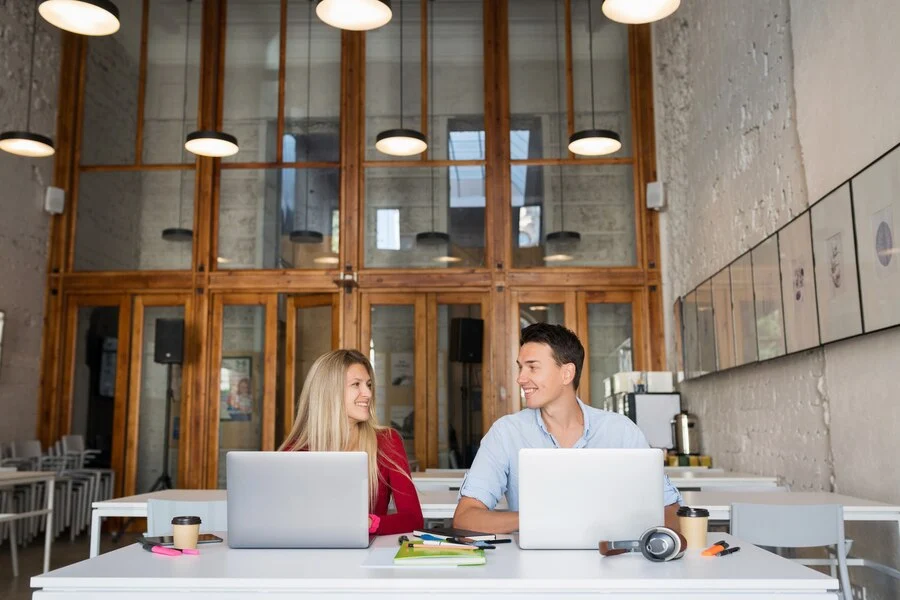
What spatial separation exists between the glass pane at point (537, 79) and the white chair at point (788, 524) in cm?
610

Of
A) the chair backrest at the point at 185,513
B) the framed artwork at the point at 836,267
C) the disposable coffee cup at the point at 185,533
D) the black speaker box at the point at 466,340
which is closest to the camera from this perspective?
the disposable coffee cup at the point at 185,533

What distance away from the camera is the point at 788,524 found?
3.06m

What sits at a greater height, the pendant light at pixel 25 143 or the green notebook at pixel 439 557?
the pendant light at pixel 25 143

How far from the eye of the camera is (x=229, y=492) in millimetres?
2205

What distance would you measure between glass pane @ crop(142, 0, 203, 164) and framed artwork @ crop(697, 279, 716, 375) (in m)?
5.53

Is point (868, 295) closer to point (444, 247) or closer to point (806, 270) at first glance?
point (806, 270)

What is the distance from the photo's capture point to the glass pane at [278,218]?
8.65 metres

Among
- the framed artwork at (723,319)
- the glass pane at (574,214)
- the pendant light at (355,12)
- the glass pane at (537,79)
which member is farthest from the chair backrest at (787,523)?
the glass pane at (537,79)

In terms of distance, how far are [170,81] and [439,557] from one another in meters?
8.31

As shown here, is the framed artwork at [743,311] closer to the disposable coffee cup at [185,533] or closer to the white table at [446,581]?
the white table at [446,581]

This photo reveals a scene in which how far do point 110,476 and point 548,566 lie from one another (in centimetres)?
750

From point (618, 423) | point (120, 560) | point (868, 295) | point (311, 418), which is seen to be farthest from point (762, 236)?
point (120, 560)

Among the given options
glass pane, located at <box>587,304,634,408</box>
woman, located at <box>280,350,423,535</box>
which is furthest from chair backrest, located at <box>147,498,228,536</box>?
glass pane, located at <box>587,304,634,408</box>

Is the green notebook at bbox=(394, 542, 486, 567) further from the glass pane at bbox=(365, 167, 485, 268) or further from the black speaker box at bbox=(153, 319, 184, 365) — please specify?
the black speaker box at bbox=(153, 319, 184, 365)
